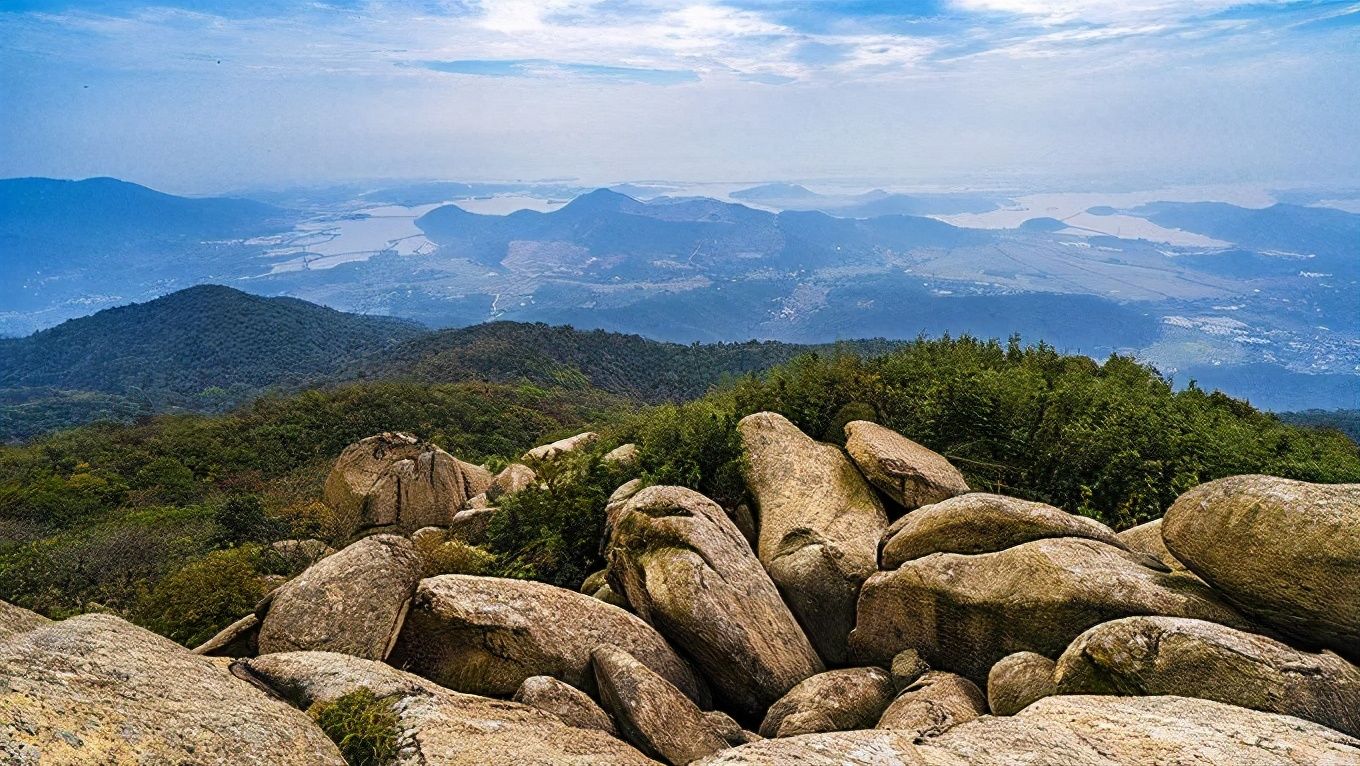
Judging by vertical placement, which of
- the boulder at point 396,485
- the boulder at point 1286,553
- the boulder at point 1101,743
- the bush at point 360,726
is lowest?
the boulder at point 396,485

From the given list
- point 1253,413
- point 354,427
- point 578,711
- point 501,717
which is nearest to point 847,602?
point 578,711

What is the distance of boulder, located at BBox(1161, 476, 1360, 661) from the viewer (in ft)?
23.7

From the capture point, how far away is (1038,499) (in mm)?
13312

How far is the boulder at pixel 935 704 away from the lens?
7.72 m

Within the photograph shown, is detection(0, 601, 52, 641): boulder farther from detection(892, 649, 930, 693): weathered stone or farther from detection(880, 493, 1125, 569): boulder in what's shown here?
detection(880, 493, 1125, 569): boulder

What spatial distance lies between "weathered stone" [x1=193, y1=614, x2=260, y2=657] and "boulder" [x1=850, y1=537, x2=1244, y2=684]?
9019 millimetres

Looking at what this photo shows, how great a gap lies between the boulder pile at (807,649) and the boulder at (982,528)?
48mm

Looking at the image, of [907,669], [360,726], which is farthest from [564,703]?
[907,669]

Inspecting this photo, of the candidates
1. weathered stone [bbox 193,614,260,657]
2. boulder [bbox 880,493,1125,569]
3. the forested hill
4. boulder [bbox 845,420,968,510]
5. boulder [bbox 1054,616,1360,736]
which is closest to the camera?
boulder [bbox 1054,616,1360,736]

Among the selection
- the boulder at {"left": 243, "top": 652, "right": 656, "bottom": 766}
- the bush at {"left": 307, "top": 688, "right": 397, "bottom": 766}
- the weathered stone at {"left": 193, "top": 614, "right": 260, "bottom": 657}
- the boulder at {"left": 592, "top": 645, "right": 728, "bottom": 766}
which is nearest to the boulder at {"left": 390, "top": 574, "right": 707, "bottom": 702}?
the boulder at {"left": 592, "top": 645, "right": 728, "bottom": 766}

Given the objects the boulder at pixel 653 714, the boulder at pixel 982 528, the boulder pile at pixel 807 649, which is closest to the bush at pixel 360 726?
the boulder pile at pixel 807 649

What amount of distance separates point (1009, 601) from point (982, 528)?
4.82 feet

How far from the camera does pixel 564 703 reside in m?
7.68

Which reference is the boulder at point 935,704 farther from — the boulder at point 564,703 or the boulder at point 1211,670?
the boulder at point 564,703
